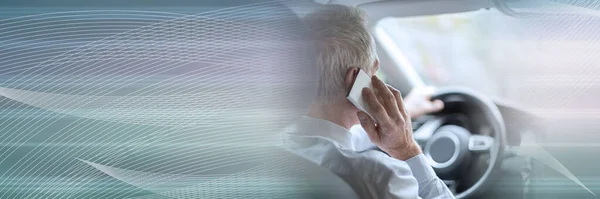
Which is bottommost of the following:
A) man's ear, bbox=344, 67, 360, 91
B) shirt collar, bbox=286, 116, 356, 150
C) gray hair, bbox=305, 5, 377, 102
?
shirt collar, bbox=286, 116, 356, 150

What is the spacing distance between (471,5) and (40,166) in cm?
103

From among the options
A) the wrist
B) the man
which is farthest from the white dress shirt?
the wrist

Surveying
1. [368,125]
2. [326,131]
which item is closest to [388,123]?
[368,125]

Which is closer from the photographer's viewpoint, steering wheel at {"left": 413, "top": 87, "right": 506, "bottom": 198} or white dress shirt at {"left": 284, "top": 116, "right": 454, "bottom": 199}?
white dress shirt at {"left": 284, "top": 116, "right": 454, "bottom": 199}

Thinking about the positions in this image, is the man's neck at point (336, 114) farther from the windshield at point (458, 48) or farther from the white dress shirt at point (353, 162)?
the windshield at point (458, 48)

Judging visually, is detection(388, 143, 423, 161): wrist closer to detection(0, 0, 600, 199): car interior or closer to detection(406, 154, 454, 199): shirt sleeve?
detection(406, 154, 454, 199): shirt sleeve

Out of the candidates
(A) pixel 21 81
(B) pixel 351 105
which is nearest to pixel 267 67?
(B) pixel 351 105

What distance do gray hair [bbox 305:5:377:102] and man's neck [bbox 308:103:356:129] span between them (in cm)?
2

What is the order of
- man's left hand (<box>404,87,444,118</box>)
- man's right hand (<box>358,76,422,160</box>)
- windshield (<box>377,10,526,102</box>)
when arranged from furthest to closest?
man's left hand (<box>404,87,444,118</box>) < windshield (<box>377,10,526,102</box>) < man's right hand (<box>358,76,422,160</box>)

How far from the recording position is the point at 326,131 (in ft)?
4.44

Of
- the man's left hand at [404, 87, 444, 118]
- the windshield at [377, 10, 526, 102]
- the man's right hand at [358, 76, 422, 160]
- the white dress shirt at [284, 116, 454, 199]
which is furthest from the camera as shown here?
the man's left hand at [404, 87, 444, 118]

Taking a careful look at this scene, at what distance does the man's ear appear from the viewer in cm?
133

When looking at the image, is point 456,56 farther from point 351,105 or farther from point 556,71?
point 351,105

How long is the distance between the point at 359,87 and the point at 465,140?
2.05 feet
